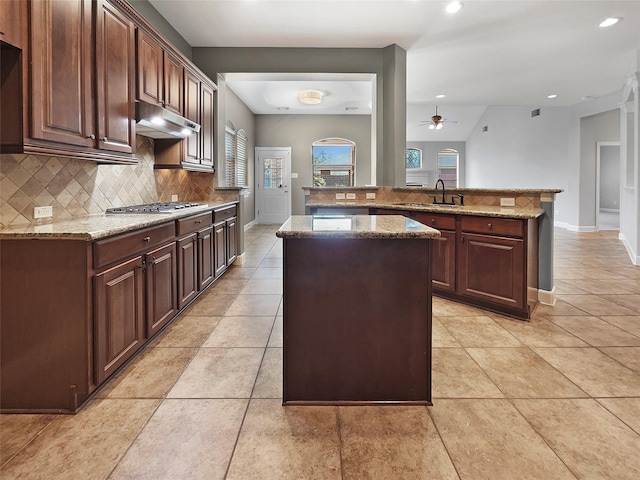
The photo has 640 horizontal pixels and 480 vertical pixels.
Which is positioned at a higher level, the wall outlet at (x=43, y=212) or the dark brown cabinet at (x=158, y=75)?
the dark brown cabinet at (x=158, y=75)

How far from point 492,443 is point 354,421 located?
1.89ft

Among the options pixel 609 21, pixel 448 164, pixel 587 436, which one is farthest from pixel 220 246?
pixel 448 164

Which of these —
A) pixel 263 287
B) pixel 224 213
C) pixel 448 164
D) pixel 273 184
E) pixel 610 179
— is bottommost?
pixel 263 287

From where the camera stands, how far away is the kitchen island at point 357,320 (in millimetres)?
1851

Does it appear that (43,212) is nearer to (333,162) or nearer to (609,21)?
(609,21)

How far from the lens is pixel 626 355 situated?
2.44 meters

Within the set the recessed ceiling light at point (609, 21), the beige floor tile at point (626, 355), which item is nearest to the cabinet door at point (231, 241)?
the beige floor tile at point (626, 355)

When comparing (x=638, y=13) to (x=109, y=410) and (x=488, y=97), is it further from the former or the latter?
(x=109, y=410)

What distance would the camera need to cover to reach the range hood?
295 cm

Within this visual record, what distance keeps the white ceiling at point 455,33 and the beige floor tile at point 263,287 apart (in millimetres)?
2721

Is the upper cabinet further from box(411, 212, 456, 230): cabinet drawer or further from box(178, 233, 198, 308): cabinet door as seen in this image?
box(411, 212, 456, 230): cabinet drawer

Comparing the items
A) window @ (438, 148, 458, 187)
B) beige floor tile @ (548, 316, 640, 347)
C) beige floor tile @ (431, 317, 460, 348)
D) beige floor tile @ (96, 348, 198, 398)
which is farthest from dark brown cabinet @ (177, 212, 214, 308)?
window @ (438, 148, 458, 187)

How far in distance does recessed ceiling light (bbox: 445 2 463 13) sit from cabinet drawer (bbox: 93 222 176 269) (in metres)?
3.45

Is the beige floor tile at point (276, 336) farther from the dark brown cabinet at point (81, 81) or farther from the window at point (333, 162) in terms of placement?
the window at point (333, 162)
